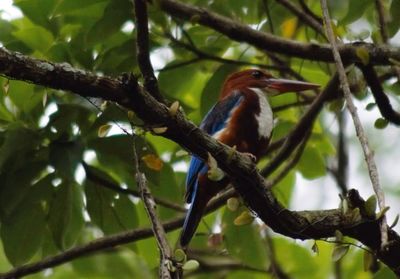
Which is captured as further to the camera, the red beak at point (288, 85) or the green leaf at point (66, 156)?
the red beak at point (288, 85)

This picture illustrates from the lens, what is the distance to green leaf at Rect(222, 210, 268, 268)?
470cm

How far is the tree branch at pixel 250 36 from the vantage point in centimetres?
469

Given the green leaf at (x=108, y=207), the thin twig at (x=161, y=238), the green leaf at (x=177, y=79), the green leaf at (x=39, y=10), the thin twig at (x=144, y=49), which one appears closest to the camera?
the thin twig at (x=161, y=238)

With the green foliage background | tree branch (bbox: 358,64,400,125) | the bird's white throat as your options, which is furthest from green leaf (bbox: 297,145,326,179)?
tree branch (bbox: 358,64,400,125)

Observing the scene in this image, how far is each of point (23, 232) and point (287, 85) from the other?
5.82 ft

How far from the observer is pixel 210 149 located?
3.24m

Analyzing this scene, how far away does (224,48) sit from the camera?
16.8 ft

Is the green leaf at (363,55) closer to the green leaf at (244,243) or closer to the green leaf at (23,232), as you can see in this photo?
the green leaf at (244,243)

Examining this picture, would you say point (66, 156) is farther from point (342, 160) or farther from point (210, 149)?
point (342, 160)

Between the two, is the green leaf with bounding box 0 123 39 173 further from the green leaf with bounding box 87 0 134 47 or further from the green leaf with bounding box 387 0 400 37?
the green leaf with bounding box 387 0 400 37

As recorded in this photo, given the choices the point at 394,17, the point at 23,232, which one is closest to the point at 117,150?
the point at 23,232

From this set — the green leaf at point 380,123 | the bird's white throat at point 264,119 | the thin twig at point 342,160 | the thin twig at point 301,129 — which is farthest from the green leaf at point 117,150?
the thin twig at point 342,160

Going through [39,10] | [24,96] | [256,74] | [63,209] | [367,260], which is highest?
[256,74]

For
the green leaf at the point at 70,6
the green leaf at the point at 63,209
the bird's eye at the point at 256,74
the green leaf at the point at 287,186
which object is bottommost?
the green leaf at the point at 63,209
